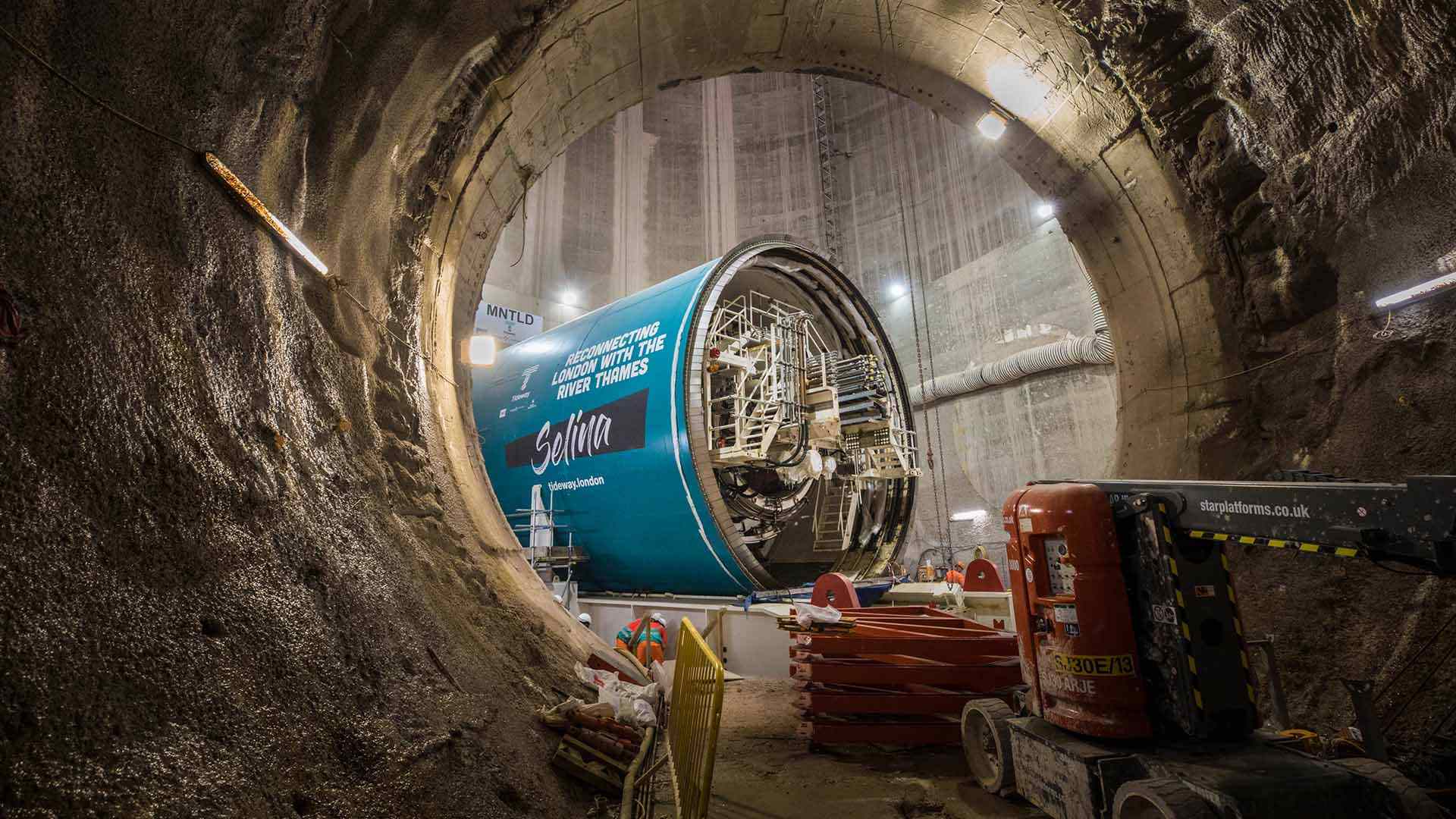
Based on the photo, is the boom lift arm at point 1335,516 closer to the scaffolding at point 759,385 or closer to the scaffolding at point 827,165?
the scaffolding at point 759,385

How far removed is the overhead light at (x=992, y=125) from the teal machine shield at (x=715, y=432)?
2.95m

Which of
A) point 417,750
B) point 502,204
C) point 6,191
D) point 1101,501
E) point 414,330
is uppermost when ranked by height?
point 502,204

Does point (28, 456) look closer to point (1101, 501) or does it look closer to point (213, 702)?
point (213, 702)

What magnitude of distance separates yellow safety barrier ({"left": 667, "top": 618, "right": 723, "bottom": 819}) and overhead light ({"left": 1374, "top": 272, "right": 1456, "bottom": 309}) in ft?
14.7

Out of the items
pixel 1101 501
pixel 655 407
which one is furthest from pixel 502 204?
pixel 1101 501

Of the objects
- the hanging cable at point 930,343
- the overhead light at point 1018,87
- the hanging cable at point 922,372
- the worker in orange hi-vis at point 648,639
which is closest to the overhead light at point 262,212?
the worker in orange hi-vis at point 648,639

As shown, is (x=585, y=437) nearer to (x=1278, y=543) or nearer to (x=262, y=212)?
(x=262, y=212)

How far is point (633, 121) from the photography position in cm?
1842

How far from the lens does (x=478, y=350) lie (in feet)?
21.3

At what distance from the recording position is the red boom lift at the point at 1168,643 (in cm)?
204

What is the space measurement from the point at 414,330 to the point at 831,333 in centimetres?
672

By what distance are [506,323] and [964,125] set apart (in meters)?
11.7

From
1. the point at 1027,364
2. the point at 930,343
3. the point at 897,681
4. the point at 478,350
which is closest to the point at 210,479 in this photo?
the point at 897,681

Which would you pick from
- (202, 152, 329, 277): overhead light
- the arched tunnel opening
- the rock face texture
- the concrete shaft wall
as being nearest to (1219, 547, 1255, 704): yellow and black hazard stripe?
the arched tunnel opening
